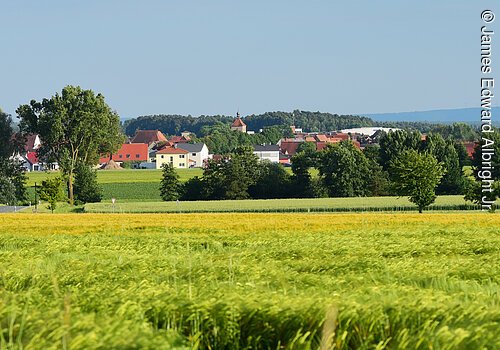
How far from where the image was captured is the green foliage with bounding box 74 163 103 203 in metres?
97.5

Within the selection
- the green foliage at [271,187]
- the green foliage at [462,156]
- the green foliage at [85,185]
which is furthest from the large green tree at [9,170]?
the green foliage at [462,156]

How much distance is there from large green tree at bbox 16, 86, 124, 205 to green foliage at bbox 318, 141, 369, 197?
2439cm

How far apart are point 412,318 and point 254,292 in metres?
1.68

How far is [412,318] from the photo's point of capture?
22.7ft

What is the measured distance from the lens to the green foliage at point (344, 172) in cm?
10200

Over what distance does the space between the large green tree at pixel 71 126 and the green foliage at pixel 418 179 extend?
38.5m

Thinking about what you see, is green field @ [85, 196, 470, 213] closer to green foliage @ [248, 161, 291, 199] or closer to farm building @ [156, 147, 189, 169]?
green foliage @ [248, 161, 291, 199]

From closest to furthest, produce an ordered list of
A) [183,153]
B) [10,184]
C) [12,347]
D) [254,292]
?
1. [12,347]
2. [254,292]
3. [10,184]
4. [183,153]

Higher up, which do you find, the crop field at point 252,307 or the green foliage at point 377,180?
the crop field at point 252,307

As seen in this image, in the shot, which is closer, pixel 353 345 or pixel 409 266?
pixel 353 345

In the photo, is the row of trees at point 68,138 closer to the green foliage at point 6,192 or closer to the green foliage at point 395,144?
the green foliage at point 6,192

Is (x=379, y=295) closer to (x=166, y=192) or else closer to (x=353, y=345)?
(x=353, y=345)

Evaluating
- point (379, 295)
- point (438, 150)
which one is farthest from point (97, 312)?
point (438, 150)

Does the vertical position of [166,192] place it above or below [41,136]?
below
